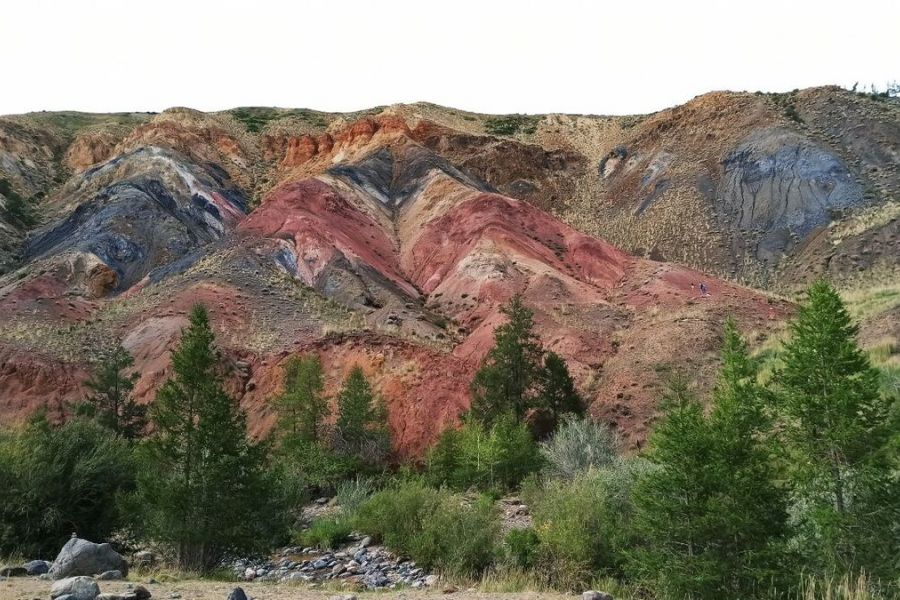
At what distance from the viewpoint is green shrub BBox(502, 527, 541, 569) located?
591 inches

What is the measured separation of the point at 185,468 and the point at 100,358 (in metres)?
27.9

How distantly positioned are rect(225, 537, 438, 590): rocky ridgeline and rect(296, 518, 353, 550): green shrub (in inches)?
14.4

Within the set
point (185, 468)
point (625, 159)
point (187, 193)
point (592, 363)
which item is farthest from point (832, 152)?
point (185, 468)

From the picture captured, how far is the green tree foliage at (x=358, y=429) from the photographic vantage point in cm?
3036

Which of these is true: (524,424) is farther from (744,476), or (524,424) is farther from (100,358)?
(100,358)

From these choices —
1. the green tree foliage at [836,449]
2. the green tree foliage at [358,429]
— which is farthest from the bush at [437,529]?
the green tree foliage at [358,429]

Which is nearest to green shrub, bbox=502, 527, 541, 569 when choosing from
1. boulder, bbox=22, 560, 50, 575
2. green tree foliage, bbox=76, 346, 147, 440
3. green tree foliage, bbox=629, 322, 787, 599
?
green tree foliage, bbox=629, 322, 787, 599

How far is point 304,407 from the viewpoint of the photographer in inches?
1214

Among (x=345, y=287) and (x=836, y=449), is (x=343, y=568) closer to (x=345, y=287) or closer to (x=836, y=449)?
(x=836, y=449)

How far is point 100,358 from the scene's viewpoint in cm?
3872

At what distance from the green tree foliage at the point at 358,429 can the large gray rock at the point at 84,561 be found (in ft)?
61.1

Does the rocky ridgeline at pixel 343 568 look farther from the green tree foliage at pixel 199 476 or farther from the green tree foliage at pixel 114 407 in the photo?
the green tree foliage at pixel 114 407

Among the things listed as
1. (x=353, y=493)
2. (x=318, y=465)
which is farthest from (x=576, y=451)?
(x=318, y=465)

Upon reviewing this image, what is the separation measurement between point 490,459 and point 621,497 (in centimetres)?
994
